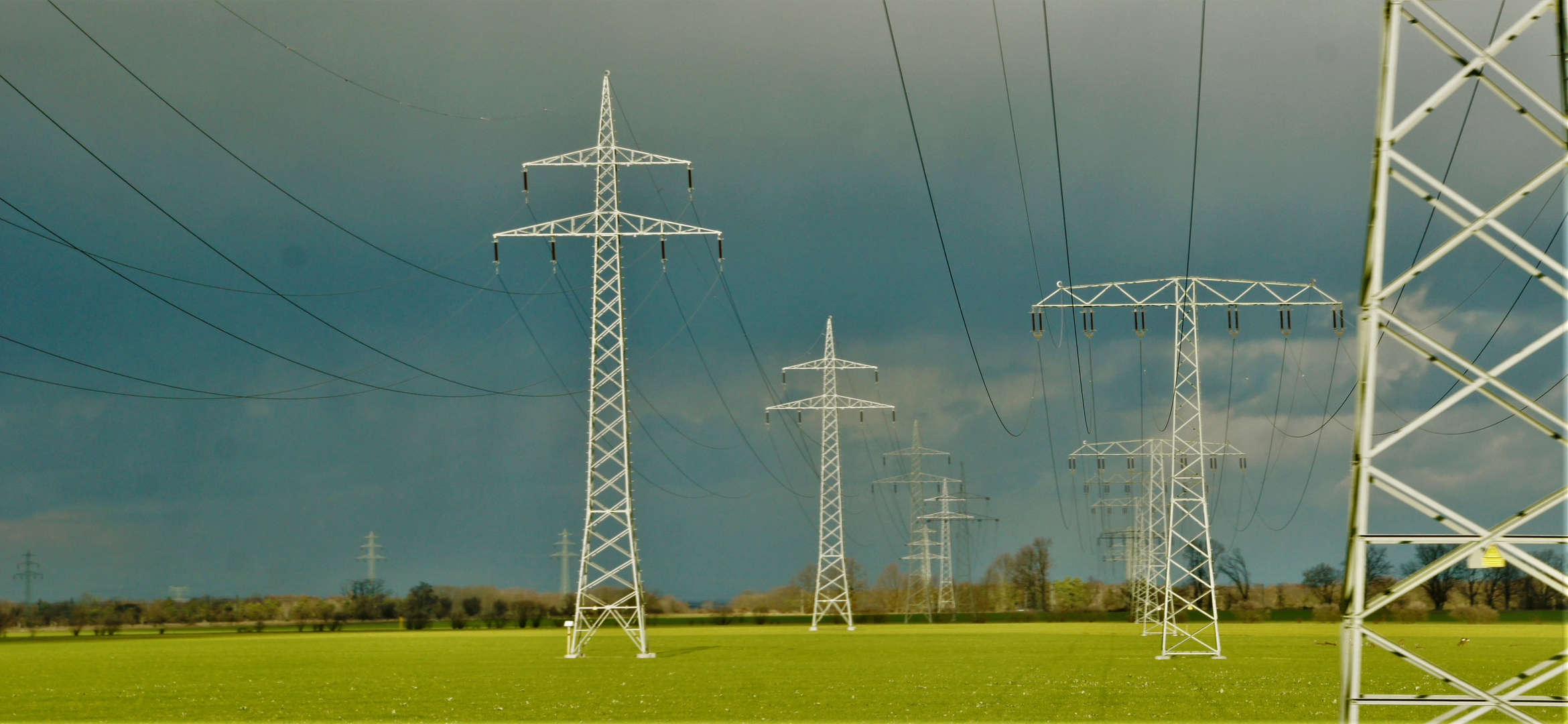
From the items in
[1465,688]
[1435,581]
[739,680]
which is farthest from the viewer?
[1435,581]

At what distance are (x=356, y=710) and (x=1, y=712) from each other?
8786mm

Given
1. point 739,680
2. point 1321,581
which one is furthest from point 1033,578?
point 739,680

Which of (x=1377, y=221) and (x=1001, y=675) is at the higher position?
(x=1377, y=221)

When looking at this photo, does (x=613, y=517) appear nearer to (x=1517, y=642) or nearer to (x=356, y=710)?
(x=356, y=710)

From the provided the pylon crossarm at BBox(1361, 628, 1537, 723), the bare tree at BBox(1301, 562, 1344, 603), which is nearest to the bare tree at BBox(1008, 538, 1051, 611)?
the bare tree at BBox(1301, 562, 1344, 603)

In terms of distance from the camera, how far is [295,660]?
53406mm

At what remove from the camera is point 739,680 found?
37188mm

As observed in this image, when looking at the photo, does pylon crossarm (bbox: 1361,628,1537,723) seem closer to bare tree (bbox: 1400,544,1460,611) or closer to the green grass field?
the green grass field

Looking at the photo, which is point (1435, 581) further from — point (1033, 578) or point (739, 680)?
point (739, 680)

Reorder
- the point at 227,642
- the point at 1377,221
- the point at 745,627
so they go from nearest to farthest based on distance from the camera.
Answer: the point at 1377,221 < the point at 227,642 < the point at 745,627

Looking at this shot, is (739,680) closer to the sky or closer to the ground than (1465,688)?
closer to the ground

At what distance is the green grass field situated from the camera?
26641 millimetres

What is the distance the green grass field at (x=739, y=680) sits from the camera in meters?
26.6

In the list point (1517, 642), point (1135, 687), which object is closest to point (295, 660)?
point (1135, 687)
